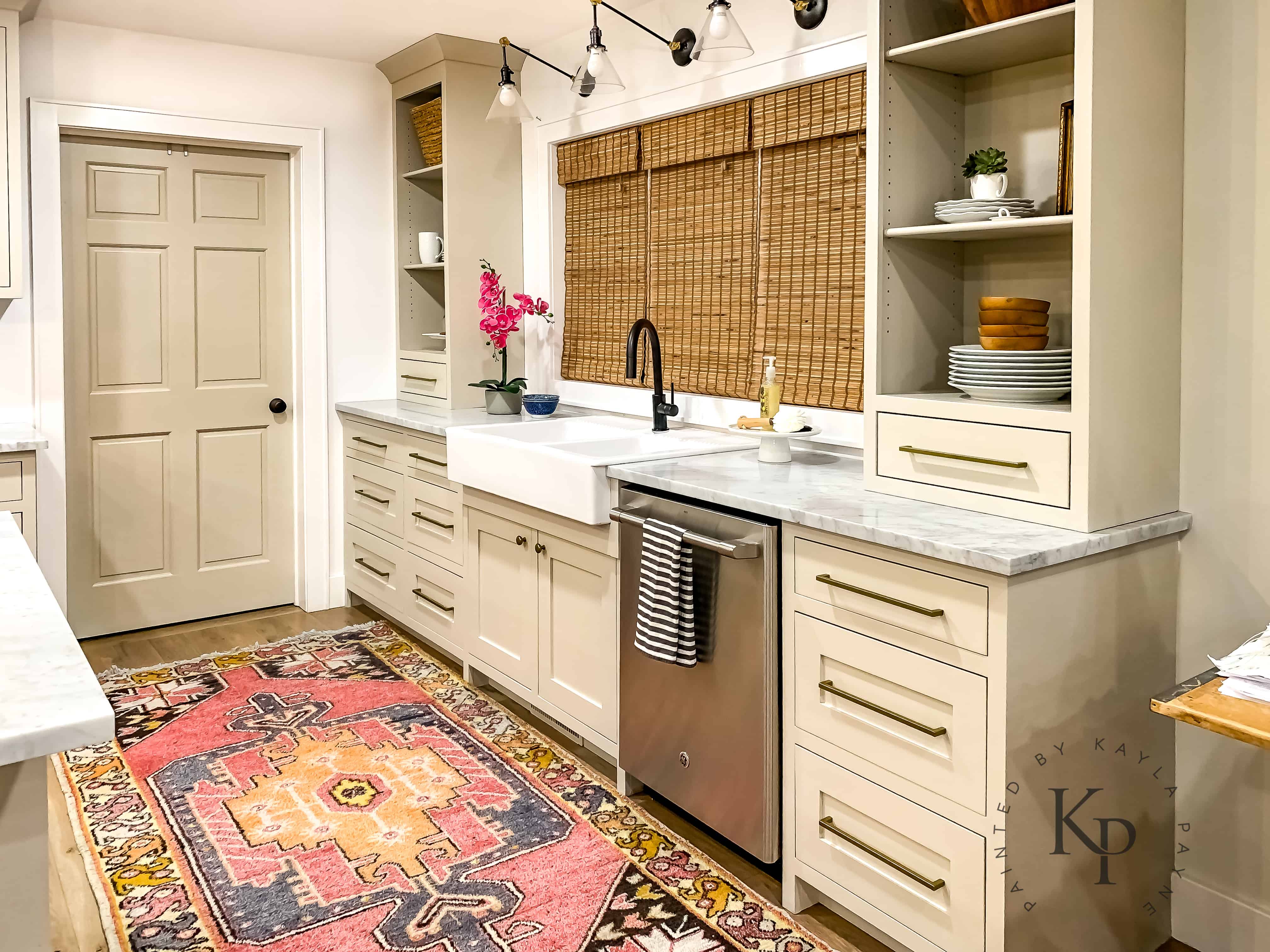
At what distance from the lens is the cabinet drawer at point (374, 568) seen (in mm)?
4031

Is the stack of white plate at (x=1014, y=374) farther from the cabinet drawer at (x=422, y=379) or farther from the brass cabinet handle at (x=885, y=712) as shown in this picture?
the cabinet drawer at (x=422, y=379)

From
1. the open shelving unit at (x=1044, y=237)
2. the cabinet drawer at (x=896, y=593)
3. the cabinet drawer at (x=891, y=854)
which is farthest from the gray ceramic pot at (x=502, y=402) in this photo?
the cabinet drawer at (x=891, y=854)

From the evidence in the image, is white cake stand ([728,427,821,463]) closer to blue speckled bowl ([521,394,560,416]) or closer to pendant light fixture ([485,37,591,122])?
blue speckled bowl ([521,394,560,416])

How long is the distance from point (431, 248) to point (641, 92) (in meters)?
1.26

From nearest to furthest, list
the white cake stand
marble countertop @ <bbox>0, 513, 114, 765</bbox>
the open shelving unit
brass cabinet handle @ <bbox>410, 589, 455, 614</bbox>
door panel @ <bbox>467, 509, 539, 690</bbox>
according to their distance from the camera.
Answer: marble countertop @ <bbox>0, 513, 114, 765</bbox> < the open shelving unit < the white cake stand < door panel @ <bbox>467, 509, 539, 690</bbox> < brass cabinet handle @ <bbox>410, 589, 455, 614</bbox>

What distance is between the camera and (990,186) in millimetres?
2145

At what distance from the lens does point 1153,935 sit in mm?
2117

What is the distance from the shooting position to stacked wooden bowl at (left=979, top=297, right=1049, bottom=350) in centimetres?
210

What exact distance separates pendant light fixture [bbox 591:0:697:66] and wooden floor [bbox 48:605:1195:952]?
2143 mm

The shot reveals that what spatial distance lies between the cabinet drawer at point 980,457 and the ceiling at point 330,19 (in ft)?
6.70

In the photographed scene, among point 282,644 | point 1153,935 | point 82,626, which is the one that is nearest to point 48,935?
point 1153,935

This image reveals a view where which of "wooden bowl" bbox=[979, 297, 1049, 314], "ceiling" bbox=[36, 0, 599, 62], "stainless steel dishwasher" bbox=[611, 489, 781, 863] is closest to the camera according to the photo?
"wooden bowl" bbox=[979, 297, 1049, 314]

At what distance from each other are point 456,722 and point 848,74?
88.9 inches

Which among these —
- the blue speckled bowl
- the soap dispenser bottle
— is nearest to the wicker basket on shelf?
the blue speckled bowl
